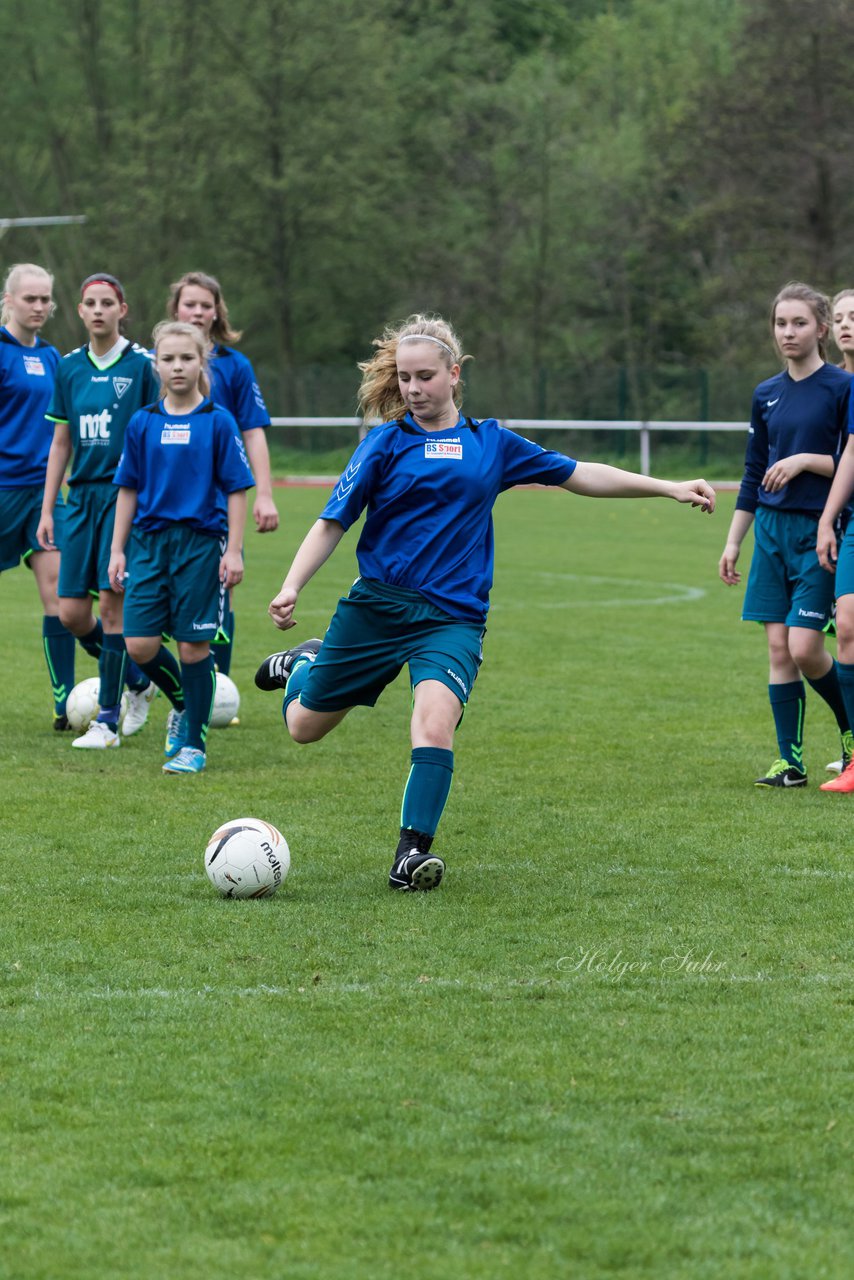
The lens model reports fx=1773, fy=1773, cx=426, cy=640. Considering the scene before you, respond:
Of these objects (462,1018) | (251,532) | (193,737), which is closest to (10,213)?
(251,532)

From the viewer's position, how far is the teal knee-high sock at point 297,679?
6.45 m

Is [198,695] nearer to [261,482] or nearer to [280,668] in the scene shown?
[280,668]

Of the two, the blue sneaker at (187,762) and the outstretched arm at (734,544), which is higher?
the outstretched arm at (734,544)

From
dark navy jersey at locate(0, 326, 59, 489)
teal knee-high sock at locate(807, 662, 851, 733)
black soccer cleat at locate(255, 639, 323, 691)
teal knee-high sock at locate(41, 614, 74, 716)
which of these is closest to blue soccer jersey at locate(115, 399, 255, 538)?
black soccer cleat at locate(255, 639, 323, 691)

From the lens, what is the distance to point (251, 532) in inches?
899

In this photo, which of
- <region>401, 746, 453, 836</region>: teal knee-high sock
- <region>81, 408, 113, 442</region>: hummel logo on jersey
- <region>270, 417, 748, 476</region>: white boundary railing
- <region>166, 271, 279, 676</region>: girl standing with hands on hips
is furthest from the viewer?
<region>270, 417, 748, 476</region>: white boundary railing

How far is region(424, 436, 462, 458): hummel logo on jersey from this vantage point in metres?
6.01

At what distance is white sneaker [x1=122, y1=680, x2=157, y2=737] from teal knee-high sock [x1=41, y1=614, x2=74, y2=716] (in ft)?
1.05

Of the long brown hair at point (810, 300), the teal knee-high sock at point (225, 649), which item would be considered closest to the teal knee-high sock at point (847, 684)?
the long brown hair at point (810, 300)

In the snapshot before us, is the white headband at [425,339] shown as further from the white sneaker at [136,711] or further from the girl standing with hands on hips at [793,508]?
the white sneaker at [136,711]

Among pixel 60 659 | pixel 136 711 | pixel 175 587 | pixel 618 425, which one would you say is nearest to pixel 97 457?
pixel 175 587

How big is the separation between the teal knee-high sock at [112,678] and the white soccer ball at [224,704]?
0.65 meters

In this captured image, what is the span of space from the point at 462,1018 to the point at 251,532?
1880 cm

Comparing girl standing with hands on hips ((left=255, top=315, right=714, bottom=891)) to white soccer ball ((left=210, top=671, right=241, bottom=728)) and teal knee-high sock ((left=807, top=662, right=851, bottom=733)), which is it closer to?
teal knee-high sock ((left=807, top=662, right=851, bottom=733))
